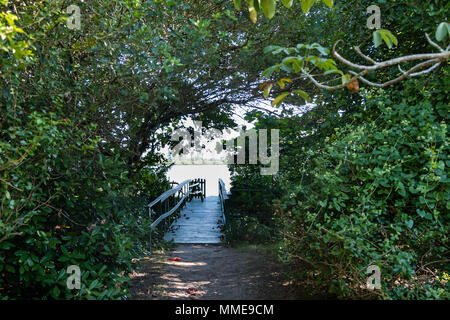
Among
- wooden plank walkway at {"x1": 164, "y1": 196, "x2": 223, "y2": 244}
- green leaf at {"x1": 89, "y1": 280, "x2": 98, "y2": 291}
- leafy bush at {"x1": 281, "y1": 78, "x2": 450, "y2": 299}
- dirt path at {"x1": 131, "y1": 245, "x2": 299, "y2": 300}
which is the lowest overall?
dirt path at {"x1": 131, "y1": 245, "x2": 299, "y2": 300}

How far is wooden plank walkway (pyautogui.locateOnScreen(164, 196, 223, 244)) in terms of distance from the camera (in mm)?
6844

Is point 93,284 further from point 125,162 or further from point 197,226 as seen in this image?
point 197,226

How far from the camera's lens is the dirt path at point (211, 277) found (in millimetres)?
3904

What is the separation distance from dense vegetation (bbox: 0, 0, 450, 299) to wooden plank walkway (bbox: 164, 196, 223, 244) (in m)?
3.12

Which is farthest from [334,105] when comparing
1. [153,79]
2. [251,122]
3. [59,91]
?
[59,91]

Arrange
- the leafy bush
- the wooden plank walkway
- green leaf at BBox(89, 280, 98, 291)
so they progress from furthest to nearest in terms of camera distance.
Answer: the wooden plank walkway < the leafy bush < green leaf at BBox(89, 280, 98, 291)

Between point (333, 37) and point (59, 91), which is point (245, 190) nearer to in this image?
point (333, 37)

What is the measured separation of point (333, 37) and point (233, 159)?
297 cm

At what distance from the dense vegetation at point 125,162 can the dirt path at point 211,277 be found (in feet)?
1.75

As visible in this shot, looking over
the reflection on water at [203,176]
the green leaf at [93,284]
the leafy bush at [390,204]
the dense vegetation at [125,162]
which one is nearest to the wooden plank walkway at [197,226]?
the reflection on water at [203,176]

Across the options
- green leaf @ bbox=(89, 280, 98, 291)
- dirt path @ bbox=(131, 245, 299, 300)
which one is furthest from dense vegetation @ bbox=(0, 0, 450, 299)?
dirt path @ bbox=(131, 245, 299, 300)

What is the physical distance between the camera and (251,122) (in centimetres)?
543

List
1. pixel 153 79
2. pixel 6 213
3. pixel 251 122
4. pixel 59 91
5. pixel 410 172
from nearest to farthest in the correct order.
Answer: pixel 6 213 → pixel 410 172 → pixel 59 91 → pixel 153 79 → pixel 251 122

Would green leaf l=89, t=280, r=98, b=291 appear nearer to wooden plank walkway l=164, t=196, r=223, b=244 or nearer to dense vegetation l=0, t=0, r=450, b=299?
dense vegetation l=0, t=0, r=450, b=299
